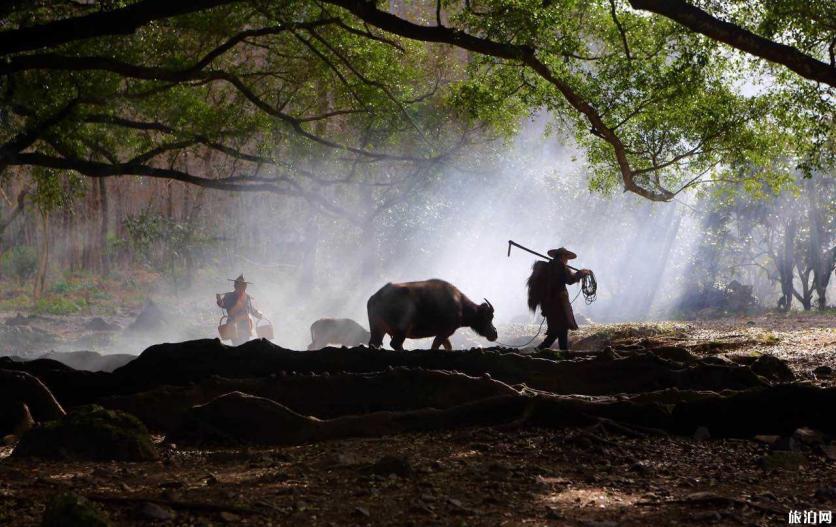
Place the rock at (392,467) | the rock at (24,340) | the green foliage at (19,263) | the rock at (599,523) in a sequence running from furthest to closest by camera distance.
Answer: the green foliage at (19,263) < the rock at (24,340) < the rock at (392,467) < the rock at (599,523)

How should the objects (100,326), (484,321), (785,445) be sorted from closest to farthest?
(785,445) < (484,321) < (100,326)

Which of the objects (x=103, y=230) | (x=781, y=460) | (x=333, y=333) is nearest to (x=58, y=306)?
(x=103, y=230)

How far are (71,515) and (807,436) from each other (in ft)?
16.6

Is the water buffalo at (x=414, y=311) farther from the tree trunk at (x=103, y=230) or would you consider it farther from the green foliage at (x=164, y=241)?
the tree trunk at (x=103, y=230)

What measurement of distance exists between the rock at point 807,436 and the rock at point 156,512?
443cm

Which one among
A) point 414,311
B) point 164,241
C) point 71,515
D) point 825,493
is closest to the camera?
point 71,515

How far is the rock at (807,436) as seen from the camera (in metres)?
6.15

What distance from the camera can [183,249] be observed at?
33.0 meters

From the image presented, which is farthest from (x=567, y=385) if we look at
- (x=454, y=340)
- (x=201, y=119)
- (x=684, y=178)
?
(x=454, y=340)

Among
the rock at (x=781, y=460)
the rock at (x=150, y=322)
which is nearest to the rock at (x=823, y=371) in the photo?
the rock at (x=781, y=460)

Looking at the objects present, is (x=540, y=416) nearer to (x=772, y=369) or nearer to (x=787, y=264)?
(x=772, y=369)

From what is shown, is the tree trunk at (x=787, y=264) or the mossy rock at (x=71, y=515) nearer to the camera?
the mossy rock at (x=71, y=515)

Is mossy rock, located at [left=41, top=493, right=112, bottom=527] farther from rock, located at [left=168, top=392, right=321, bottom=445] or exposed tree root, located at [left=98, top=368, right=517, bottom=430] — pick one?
exposed tree root, located at [left=98, top=368, right=517, bottom=430]

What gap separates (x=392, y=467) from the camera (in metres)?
5.47
